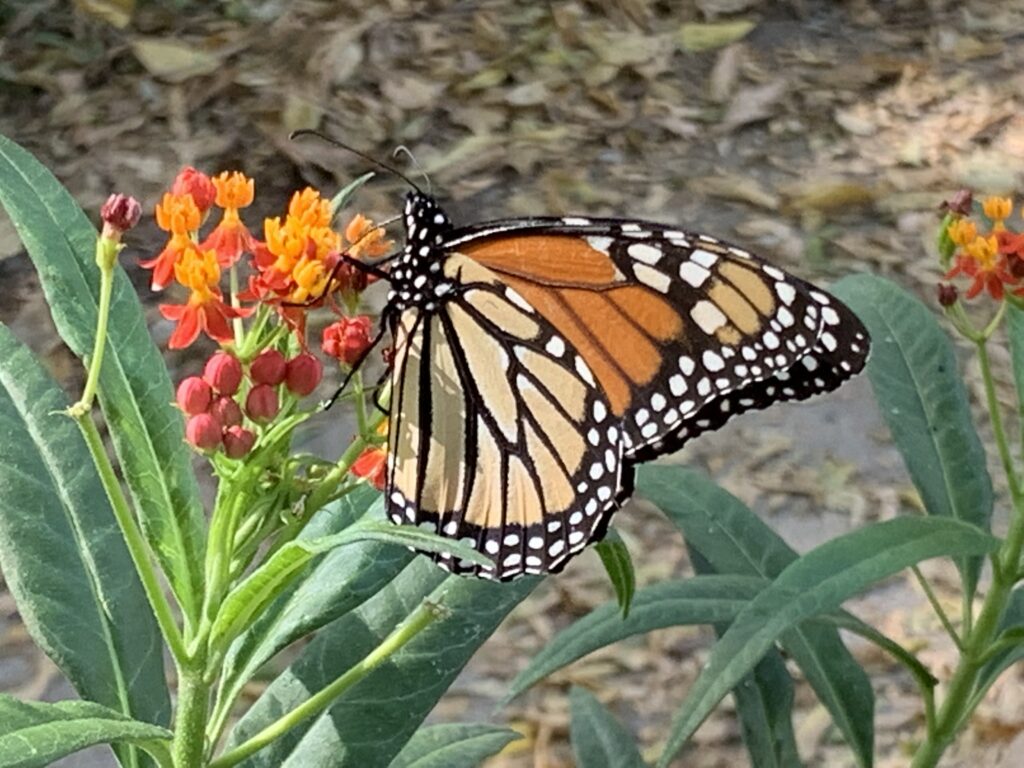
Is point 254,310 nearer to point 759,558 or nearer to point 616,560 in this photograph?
point 616,560

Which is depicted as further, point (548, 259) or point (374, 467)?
point (548, 259)

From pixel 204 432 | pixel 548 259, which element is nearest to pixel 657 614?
pixel 548 259

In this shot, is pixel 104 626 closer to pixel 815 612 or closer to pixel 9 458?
pixel 9 458

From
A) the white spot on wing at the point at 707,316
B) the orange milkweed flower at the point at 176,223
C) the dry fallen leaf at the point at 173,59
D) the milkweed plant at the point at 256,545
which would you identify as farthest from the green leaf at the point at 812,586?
the dry fallen leaf at the point at 173,59

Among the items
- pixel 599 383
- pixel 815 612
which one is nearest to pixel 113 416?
pixel 599 383

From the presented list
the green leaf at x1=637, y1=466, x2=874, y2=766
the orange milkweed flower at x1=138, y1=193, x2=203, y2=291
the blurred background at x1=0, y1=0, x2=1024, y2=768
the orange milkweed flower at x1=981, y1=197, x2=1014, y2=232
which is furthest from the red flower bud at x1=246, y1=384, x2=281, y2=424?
the blurred background at x1=0, y1=0, x2=1024, y2=768

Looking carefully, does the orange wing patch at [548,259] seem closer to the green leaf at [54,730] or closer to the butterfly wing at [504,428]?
the butterfly wing at [504,428]
